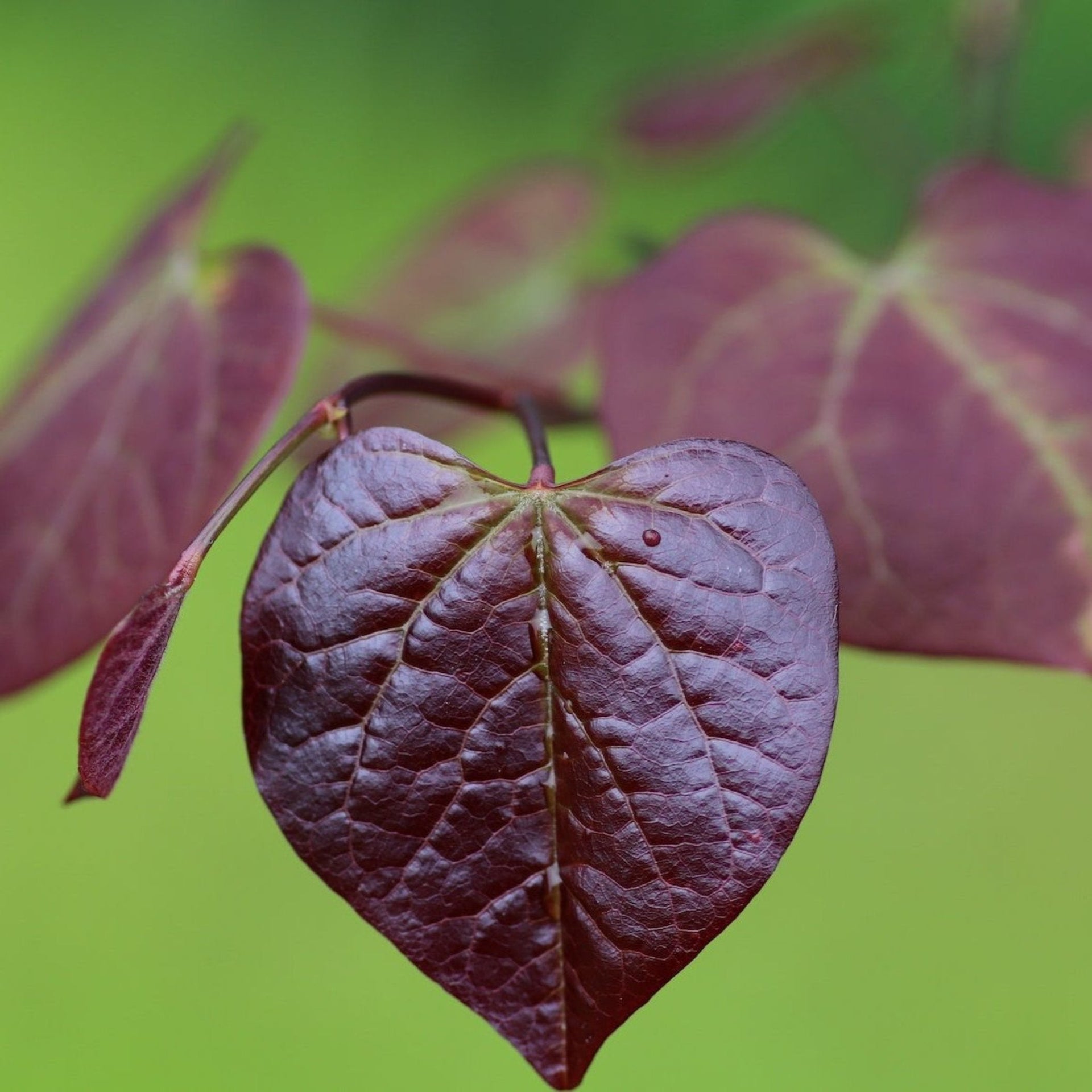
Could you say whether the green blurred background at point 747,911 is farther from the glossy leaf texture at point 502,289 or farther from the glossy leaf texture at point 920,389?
the glossy leaf texture at point 920,389

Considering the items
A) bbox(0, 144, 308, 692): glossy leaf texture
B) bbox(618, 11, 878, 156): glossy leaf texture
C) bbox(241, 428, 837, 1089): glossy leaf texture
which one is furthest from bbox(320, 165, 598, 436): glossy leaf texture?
bbox(241, 428, 837, 1089): glossy leaf texture

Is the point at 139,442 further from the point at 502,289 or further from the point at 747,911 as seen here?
the point at 747,911

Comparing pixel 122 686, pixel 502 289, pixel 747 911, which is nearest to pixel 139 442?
pixel 122 686

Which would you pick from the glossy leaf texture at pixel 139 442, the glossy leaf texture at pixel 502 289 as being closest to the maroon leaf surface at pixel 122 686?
the glossy leaf texture at pixel 139 442

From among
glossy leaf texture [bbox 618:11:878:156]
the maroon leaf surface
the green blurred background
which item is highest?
glossy leaf texture [bbox 618:11:878:156]

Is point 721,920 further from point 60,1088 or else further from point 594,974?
point 60,1088

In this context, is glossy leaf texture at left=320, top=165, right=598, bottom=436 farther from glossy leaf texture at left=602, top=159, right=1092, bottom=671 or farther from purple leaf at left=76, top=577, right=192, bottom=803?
purple leaf at left=76, top=577, right=192, bottom=803
